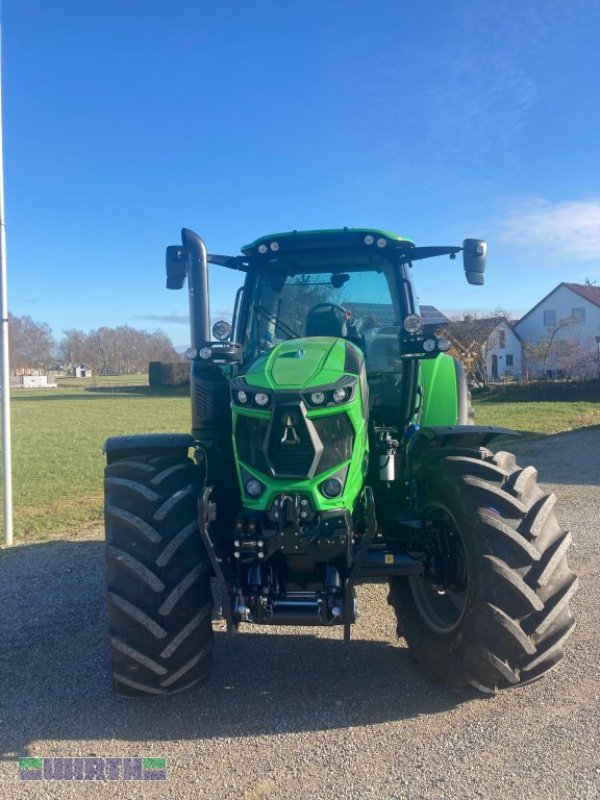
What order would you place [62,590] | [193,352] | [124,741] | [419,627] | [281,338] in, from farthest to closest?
[62,590] → [281,338] → [193,352] → [419,627] → [124,741]

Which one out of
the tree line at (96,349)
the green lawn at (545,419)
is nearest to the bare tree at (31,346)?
the tree line at (96,349)

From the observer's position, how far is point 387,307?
505 centimetres

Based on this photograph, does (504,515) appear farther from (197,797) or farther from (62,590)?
(62,590)

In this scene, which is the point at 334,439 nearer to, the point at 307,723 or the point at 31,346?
the point at 307,723

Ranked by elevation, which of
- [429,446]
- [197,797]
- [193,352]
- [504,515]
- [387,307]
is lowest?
[197,797]

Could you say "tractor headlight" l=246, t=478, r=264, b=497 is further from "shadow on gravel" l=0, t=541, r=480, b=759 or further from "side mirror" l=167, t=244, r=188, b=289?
"side mirror" l=167, t=244, r=188, b=289

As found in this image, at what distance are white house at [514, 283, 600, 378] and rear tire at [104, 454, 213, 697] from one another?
4376cm

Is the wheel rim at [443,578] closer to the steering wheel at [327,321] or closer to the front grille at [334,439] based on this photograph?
the front grille at [334,439]

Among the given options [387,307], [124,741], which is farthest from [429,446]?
[124,741]

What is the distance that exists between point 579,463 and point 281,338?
28.8 ft

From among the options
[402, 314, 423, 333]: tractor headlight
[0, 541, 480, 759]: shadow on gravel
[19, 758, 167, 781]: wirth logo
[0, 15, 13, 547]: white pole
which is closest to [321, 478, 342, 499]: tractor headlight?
[0, 541, 480, 759]: shadow on gravel

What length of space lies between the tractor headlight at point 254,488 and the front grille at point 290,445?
0.12 metres

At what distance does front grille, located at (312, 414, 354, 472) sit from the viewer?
3.46 metres

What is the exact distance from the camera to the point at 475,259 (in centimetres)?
485
